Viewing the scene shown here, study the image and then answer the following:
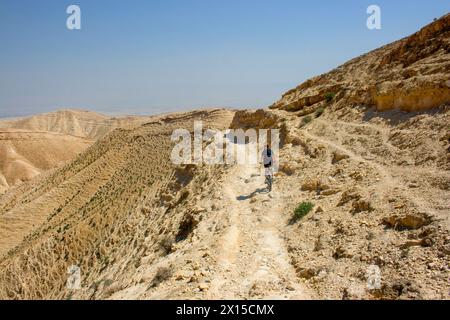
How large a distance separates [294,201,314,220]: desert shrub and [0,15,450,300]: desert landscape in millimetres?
82

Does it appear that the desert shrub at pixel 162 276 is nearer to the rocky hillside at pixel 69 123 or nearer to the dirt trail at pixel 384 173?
the dirt trail at pixel 384 173

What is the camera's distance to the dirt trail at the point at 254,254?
5602 millimetres

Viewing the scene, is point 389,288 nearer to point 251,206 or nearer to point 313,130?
point 251,206

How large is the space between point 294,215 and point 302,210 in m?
0.21

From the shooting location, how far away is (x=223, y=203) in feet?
32.1

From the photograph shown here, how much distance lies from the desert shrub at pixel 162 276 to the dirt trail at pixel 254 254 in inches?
33.8

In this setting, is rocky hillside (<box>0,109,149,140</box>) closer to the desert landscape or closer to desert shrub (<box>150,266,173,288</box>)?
the desert landscape

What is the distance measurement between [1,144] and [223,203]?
50526 mm

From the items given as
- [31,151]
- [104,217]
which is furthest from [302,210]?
[31,151]

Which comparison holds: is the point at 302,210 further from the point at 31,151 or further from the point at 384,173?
the point at 31,151

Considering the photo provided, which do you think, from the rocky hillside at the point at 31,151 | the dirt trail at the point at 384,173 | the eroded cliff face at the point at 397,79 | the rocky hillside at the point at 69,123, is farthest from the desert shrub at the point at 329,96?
the rocky hillside at the point at 69,123

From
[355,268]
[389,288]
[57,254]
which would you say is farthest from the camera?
[57,254]

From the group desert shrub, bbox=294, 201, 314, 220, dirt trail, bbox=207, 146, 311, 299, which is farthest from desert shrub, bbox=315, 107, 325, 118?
desert shrub, bbox=294, 201, 314, 220
